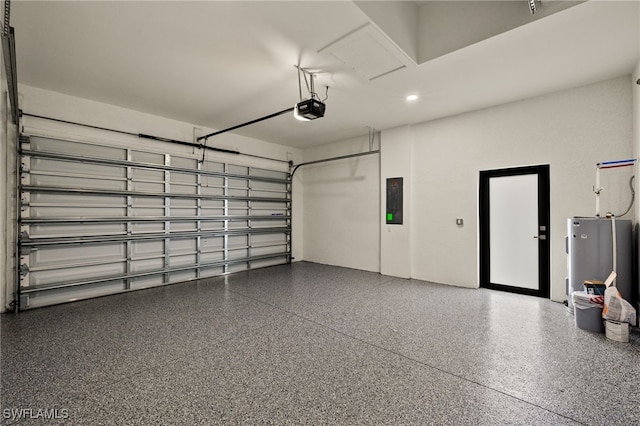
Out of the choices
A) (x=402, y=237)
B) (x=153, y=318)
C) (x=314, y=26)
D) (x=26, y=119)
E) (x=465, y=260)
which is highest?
(x=314, y=26)

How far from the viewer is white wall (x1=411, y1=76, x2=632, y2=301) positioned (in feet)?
12.1

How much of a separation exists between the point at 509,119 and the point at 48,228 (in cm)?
716

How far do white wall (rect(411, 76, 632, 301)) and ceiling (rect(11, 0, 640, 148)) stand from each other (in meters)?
0.30

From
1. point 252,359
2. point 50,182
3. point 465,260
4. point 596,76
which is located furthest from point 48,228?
point 596,76

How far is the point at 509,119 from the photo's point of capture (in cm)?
445

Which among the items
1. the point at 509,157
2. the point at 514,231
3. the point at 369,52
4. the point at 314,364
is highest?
the point at 369,52

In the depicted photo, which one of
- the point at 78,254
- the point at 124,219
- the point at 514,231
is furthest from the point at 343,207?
the point at 78,254

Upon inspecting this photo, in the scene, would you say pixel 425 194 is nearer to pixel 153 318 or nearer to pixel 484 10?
pixel 484 10

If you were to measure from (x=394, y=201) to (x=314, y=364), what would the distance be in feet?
13.4

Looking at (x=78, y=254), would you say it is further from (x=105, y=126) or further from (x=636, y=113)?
(x=636, y=113)

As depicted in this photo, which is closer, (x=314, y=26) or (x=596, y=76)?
(x=314, y=26)

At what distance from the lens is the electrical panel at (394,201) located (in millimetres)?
5727

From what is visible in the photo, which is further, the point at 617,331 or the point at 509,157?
the point at 509,157

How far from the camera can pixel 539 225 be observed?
14.1 feet
